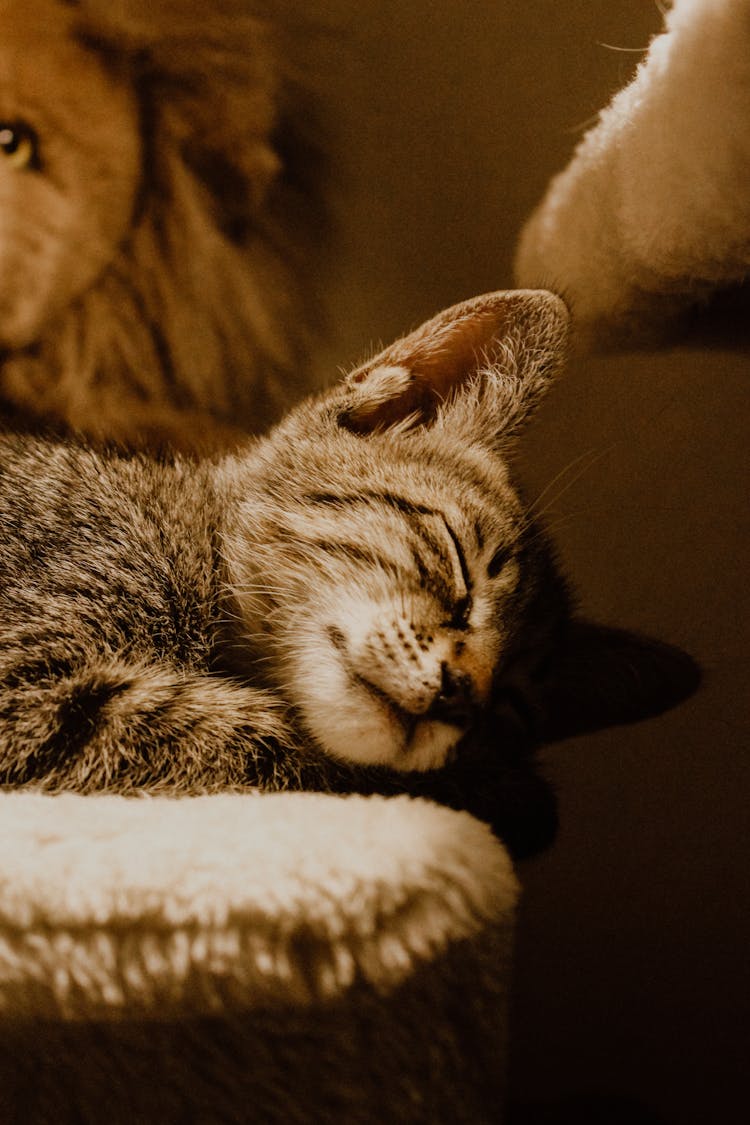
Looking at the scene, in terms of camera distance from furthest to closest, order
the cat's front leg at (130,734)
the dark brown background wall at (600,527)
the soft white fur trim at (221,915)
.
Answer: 1. the dark brown background wall at (600,527)
2. the cat's front leg at (130,734)
3. the soft white fur trim at (221,915)

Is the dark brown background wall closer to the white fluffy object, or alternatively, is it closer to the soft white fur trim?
the white fluffy object

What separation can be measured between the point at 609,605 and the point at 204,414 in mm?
541

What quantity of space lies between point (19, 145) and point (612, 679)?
0.83 m

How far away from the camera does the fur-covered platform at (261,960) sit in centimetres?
35

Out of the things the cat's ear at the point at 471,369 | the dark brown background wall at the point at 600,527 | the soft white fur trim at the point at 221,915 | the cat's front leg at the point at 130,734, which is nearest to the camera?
the soft white fur trim at the point at 221,915

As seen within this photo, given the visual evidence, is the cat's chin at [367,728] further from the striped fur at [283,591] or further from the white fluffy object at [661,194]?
the white fluffy object at [661,194]

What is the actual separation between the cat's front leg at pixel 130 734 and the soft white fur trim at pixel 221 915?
0.48 feet

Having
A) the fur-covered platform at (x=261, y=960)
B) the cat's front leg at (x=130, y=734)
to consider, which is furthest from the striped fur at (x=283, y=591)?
the fur-covered platform at (x=261, y=960)

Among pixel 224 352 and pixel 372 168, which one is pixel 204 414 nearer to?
pixel 224 352

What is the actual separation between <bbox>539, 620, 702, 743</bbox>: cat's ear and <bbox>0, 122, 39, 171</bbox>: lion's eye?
755 millimetres

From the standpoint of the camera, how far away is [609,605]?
0.90 metres

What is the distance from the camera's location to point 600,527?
89cm

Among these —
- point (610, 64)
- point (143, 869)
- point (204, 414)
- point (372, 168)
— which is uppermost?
point (610, 64)

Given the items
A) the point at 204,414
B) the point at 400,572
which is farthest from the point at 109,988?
the point at 204,414
